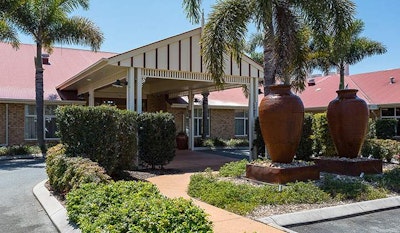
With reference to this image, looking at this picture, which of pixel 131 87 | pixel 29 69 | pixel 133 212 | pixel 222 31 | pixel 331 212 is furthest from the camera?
pixel 29 69

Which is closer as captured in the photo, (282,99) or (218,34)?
(282,99)

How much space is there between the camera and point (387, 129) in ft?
72.9

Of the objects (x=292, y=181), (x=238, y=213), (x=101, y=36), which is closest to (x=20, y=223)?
(x=238, y=213)

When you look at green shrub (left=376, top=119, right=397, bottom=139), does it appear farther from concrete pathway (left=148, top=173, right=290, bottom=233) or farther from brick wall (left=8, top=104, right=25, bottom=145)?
brick wall (left=8, top=104, right=25, bottom=145)

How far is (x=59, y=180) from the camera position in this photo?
7.75 meters

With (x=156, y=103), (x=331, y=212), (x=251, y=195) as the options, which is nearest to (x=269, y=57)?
(x=251, y=195)

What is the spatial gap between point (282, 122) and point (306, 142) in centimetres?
576

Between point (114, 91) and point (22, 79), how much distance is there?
5.33 m

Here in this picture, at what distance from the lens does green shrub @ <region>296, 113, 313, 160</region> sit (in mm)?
13938

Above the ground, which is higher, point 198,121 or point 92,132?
point 198,121

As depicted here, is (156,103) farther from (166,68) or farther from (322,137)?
(322,137)

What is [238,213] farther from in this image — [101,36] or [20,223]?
[101,36]

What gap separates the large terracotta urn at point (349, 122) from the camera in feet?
33.8

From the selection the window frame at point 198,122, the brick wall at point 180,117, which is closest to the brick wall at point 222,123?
the window frame at point 198,122
